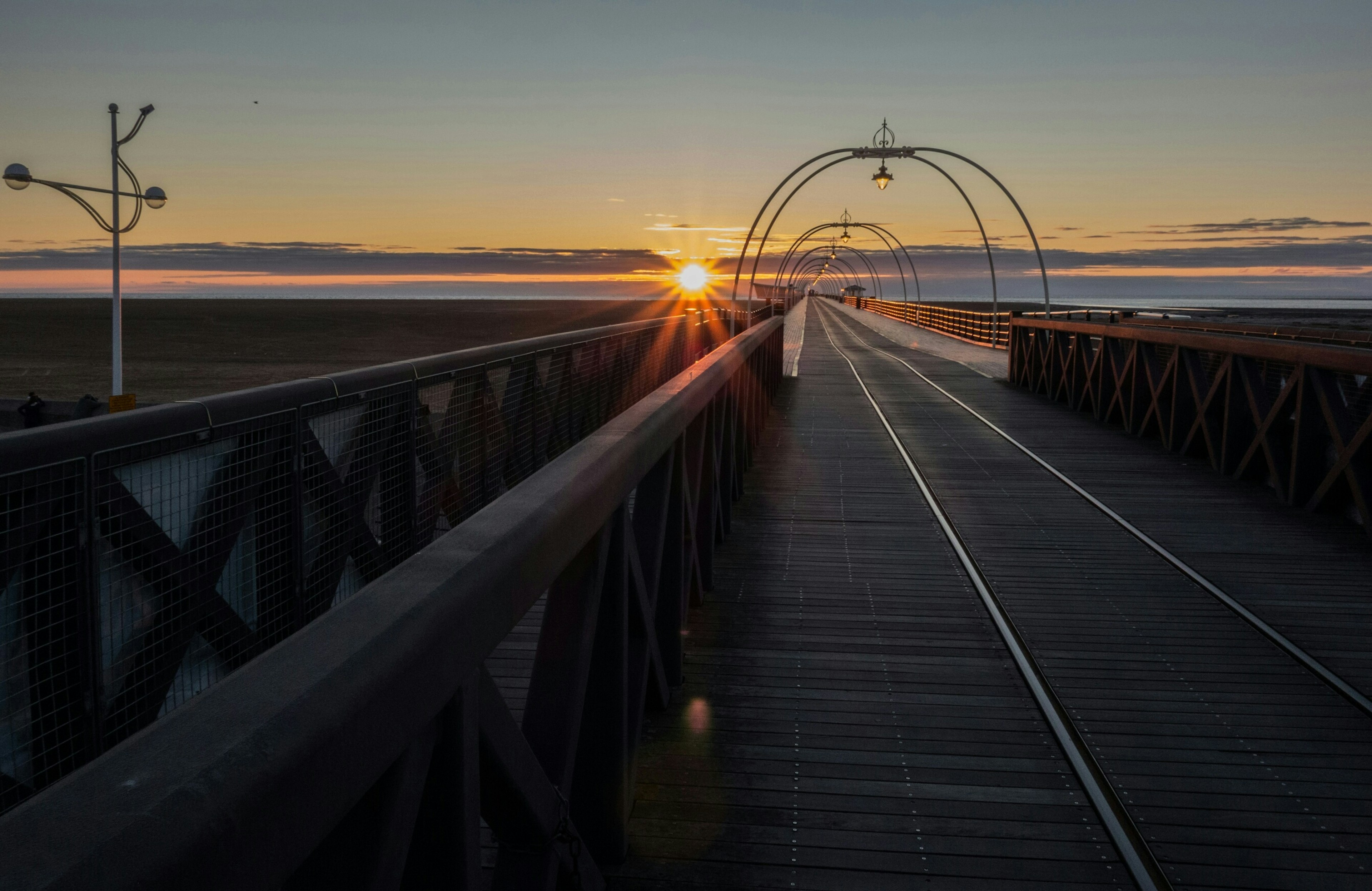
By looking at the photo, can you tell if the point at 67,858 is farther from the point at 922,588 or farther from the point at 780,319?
the point at 780,319

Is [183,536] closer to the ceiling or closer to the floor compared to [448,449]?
closer to the ceiling

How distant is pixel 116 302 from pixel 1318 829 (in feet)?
67.0

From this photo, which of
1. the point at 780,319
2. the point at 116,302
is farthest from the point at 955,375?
the point at 116,302

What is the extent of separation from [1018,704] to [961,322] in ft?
123

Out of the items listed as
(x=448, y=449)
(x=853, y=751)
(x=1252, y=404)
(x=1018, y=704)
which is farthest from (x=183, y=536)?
(x=1252, y=404)

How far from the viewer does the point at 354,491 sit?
4.16 m

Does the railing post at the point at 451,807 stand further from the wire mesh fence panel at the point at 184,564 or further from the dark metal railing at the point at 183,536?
the dark metal railing at the point at 183,536

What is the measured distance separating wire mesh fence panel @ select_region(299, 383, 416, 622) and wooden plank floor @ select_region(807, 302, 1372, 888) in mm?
3088

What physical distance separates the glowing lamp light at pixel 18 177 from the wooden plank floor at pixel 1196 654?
56.5 feet

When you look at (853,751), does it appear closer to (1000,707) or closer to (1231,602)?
(1000,707)

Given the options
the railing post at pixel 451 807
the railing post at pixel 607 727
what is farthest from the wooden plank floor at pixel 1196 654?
the railing post at pixel 451 807

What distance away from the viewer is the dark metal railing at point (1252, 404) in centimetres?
797

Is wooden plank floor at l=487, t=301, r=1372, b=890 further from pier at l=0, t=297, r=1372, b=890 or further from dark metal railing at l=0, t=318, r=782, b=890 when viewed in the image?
dark metal railing at l=0, t=318, r=782, b=890

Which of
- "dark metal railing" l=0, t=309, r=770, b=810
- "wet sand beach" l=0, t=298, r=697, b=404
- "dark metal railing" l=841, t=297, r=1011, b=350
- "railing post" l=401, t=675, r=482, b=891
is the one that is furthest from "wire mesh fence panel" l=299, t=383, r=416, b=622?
"dark metal railing" l=841, t=297, r=1011, b=350
